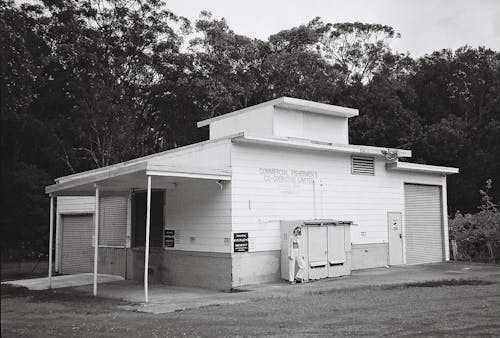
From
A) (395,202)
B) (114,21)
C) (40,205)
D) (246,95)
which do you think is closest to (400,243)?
(395,202)

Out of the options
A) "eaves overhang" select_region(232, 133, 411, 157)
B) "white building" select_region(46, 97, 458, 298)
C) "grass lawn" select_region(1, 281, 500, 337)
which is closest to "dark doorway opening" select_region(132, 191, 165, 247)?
"white building" select_region(46, 97, 458, 298)

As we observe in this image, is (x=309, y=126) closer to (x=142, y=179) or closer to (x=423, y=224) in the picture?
(x=423, y=224)

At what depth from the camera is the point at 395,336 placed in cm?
849

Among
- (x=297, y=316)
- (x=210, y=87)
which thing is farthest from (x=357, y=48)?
(x=297, y=316)

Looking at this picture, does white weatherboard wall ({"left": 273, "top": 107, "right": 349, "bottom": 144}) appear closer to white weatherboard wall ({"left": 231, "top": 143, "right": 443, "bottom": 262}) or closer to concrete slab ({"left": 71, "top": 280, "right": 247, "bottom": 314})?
white weatherboard wall ({"left": 231, "top": 143, "right": 443, "bottom": 262})

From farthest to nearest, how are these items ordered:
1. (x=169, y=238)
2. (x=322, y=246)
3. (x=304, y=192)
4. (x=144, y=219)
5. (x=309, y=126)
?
(x=309, y=126), (x=144, y=219), (x=304, y=192), (x=169, y=238), (x=322, y=246)

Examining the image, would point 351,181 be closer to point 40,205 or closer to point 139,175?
point 139,175

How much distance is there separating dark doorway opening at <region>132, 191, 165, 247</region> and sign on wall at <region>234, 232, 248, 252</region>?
3.43 metres

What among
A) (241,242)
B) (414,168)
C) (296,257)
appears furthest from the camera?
(414,168)

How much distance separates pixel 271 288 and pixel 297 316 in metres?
4.90

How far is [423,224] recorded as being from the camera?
22812 mm

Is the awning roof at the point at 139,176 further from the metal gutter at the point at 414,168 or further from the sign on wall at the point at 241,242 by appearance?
the metal gutter at the point at 414,168

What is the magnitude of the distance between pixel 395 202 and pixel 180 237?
8.81m

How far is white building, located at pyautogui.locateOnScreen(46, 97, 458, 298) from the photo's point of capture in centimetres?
1633
